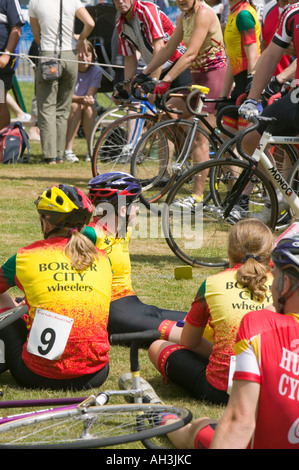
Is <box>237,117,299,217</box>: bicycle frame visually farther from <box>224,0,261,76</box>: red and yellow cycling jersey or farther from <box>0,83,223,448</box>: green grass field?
<box>224,0,261,76</box>: red and yellow cycling jersey

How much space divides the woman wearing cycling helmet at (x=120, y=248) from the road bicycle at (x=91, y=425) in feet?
4.63

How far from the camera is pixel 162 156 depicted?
29.2ft

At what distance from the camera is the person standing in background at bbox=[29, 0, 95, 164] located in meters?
10.9

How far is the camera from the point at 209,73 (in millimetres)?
8789

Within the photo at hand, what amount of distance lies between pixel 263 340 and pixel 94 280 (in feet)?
5.33

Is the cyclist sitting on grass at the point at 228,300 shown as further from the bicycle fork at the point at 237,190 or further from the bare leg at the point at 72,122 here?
the bare leg at the point at 72,122

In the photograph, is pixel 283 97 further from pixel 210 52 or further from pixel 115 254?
pixel 210 52

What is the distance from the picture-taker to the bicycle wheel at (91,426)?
3012 mm

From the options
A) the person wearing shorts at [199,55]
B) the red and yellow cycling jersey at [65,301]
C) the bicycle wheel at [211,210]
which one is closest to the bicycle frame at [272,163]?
the bicycle wheel at [211,210]

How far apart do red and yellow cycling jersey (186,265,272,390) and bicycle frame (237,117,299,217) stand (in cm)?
227

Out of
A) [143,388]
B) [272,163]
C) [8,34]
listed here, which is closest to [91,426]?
[143,388]

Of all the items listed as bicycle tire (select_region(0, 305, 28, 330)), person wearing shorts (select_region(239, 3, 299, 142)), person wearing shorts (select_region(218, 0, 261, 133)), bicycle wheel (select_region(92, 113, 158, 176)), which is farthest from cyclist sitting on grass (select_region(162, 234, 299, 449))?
bicycle wheel (select_region(92, 113, 158, 176))
